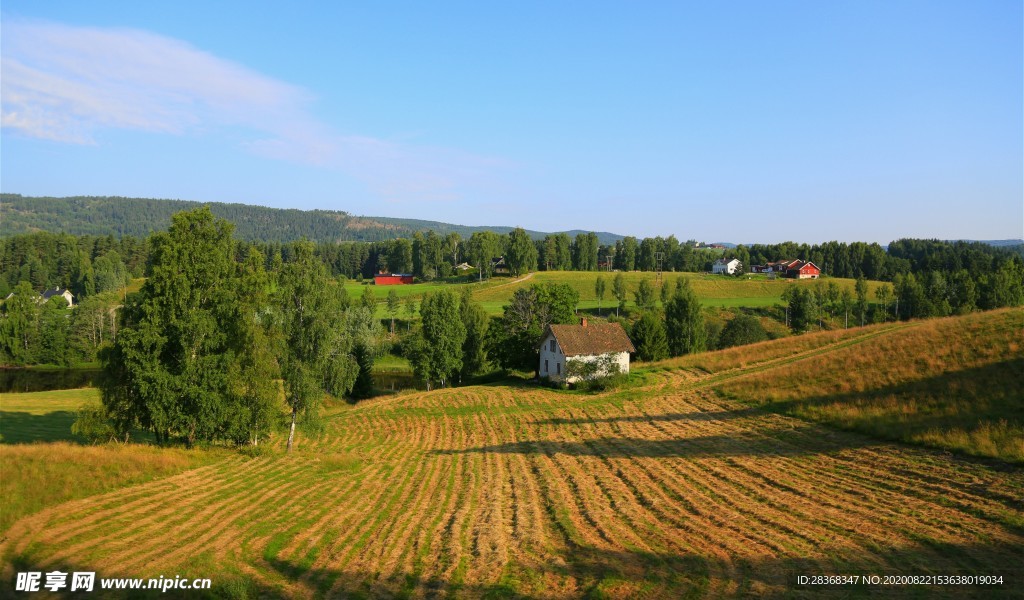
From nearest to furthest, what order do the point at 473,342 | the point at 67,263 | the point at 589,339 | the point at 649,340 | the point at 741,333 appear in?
the point at 589,339, the point at 473,342, the point at 649,340, the point at 741,333, the point at 67,263

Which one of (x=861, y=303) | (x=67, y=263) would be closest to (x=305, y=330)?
(x=861, y=303)

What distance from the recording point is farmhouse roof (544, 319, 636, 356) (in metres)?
55.2

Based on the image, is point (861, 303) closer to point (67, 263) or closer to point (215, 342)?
point (215, 342)

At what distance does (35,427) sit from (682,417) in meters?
38.3

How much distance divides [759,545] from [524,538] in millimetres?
5974

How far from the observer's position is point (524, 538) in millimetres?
16078

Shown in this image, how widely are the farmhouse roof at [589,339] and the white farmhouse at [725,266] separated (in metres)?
120

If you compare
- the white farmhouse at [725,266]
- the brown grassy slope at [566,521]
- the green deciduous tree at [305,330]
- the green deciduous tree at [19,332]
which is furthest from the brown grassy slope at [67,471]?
the white farmhouse at [725,266]

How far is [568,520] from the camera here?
17734mm

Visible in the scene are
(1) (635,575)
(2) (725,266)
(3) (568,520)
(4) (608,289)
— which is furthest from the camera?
(2) (725,266)

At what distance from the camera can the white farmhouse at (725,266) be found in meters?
170

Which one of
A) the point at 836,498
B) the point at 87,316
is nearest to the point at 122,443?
the point at 836,498

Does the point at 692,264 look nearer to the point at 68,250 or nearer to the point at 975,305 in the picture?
the point at 975,305

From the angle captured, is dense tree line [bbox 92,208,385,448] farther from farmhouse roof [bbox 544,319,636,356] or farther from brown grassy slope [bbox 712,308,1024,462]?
farmhouse roof [bbox 544,319,636,356]
